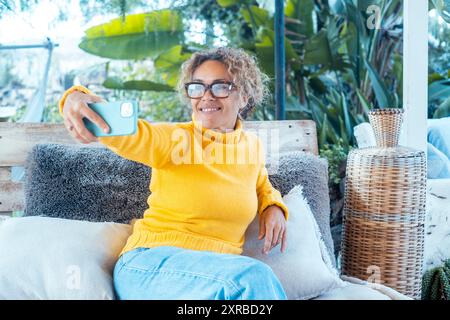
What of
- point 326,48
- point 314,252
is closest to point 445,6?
point 326,48

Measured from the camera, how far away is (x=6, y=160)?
1.75 metres

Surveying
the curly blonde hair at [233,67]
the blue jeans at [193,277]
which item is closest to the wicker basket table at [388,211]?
the curly blonde hair at [233,67]

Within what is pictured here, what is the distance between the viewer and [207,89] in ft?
4.36

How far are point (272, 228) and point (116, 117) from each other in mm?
593

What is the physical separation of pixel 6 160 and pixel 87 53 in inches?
52.1

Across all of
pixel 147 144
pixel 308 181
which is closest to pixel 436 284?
pixel 308 181

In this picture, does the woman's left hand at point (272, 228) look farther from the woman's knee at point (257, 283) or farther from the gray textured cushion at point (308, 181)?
the woman's knee at point (257, 283)

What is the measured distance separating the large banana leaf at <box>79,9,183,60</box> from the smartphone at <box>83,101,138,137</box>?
6.28ft

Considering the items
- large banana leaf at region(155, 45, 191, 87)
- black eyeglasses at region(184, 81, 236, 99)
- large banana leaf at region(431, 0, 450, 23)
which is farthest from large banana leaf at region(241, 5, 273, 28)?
black eyeglasses at region(184, 81, 236, 99)

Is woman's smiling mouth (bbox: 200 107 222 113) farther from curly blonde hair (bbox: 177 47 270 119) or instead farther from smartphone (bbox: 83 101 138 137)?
smartphone (bbox: 83 101 138 137)

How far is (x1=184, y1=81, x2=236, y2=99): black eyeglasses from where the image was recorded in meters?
1.33
